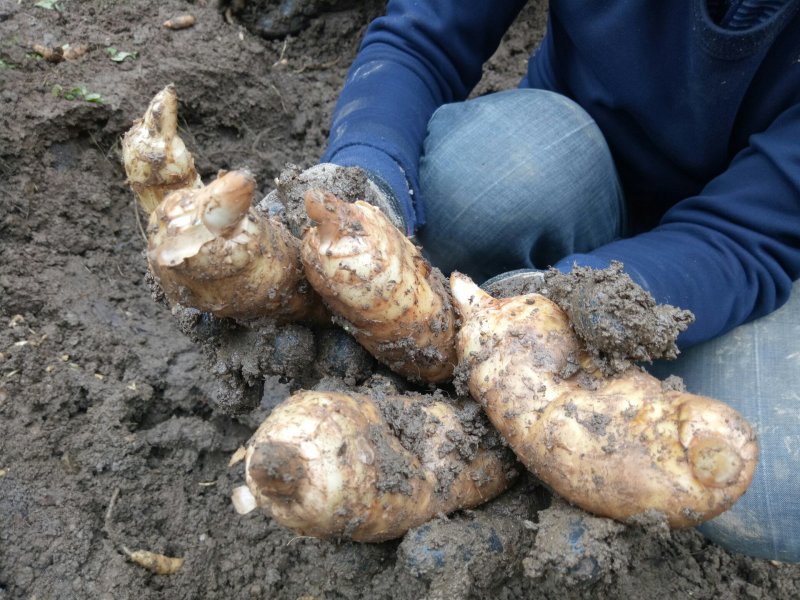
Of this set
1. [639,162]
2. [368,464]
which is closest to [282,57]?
[639,162]

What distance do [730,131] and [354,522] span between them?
3.90 ft

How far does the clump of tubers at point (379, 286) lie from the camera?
2.96 feet

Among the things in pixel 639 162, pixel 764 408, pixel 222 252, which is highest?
→ pixel 222 252

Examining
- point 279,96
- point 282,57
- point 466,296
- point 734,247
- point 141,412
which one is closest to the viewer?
point 466,296

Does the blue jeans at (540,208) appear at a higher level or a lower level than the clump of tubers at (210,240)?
lower

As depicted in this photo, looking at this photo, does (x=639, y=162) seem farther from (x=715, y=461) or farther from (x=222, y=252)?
(x=222, y=252)

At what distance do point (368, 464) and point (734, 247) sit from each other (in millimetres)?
900

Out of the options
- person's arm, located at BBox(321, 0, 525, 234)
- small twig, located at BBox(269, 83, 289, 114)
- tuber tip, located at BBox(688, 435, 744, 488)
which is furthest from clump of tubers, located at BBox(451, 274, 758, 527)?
small twig, located at BBox(269, 83, 289, 114)

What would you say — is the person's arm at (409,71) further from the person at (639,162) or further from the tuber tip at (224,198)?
the tuber tip at (224,198)

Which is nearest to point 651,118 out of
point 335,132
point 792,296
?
point 792,296

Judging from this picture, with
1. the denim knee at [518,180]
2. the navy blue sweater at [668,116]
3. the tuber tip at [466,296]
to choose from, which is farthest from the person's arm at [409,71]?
the tuber tip at [466,296]

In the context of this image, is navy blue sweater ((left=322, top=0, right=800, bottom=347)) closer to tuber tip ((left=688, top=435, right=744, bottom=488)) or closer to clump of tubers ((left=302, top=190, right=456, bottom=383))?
clump of tubers ((left=302, top=190, right=456, bottom=383))

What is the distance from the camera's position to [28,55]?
1.87m

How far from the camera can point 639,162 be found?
5.34ft
